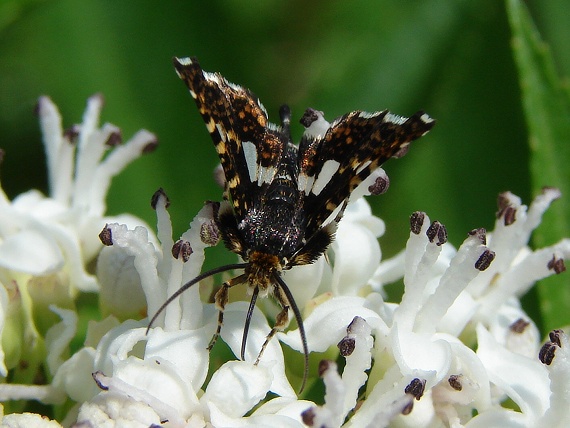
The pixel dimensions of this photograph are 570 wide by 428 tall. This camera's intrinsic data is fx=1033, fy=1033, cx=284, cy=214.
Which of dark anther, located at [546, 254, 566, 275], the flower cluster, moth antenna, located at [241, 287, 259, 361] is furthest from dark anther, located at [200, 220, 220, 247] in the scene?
dark anther, located at [546, 254, 566, 275]

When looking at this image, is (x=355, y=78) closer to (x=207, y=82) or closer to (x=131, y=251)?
(x=207, y=82)

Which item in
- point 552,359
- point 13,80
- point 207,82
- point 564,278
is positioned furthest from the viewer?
point 13,80

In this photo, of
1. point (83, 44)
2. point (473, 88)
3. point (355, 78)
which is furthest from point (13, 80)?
point (473, 88)

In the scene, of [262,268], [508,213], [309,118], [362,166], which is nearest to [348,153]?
[362,166]

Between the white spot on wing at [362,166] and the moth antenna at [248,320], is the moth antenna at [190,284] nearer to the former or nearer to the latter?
the moth antenna at [248,320]

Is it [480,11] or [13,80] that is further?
[13,80]

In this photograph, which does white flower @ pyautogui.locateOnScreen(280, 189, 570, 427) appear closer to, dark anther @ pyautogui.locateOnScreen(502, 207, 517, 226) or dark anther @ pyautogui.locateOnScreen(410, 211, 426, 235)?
dark anther @ pyautogui.locateOnScreen(410, 211, 426, 235)
